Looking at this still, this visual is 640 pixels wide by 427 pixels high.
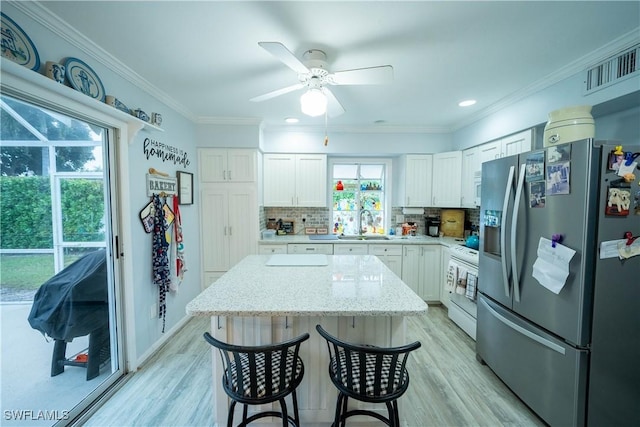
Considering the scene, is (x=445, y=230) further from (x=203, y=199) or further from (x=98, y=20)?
(x=98, y=20)

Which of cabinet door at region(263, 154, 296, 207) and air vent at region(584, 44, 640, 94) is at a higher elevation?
air vent at region(584, 44, 640, 94)

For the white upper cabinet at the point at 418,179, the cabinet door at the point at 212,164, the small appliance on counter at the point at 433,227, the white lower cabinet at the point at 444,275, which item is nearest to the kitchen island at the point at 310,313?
the white lower cabinet at the point at 444,275

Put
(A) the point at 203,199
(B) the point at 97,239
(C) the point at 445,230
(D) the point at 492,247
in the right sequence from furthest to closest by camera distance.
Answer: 1. (C) the point at 445,230
2. (A) the point at 203,199
3. (D) the point at 492,247
4. (B) the point at 97,239

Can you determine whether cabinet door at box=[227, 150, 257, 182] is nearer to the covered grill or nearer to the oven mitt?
the oven mitt

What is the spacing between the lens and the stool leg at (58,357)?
176cm

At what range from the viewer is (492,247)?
208 cm

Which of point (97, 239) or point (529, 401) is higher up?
point (97, 239)

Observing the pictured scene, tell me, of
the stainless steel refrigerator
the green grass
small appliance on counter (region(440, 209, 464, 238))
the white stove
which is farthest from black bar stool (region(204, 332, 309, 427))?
small appliance on counter (region(440, 209, 464, 238))

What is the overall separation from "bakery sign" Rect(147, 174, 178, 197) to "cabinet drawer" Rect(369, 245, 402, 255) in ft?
8.47

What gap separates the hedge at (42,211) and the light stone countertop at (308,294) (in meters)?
1.07

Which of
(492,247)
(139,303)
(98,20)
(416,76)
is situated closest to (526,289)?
(492,247)

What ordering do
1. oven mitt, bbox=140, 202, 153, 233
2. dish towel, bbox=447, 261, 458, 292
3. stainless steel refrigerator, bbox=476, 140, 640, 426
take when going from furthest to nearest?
dish towel, bbox=447, 261, 458, 292 → oven mitt, bbox=140, 202, 153, 233 → stainless steel refrigerator, bbox=476, 140, 640, 426

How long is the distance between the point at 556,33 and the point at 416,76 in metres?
0.88

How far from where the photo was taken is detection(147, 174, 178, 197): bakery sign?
2338 millimetres
